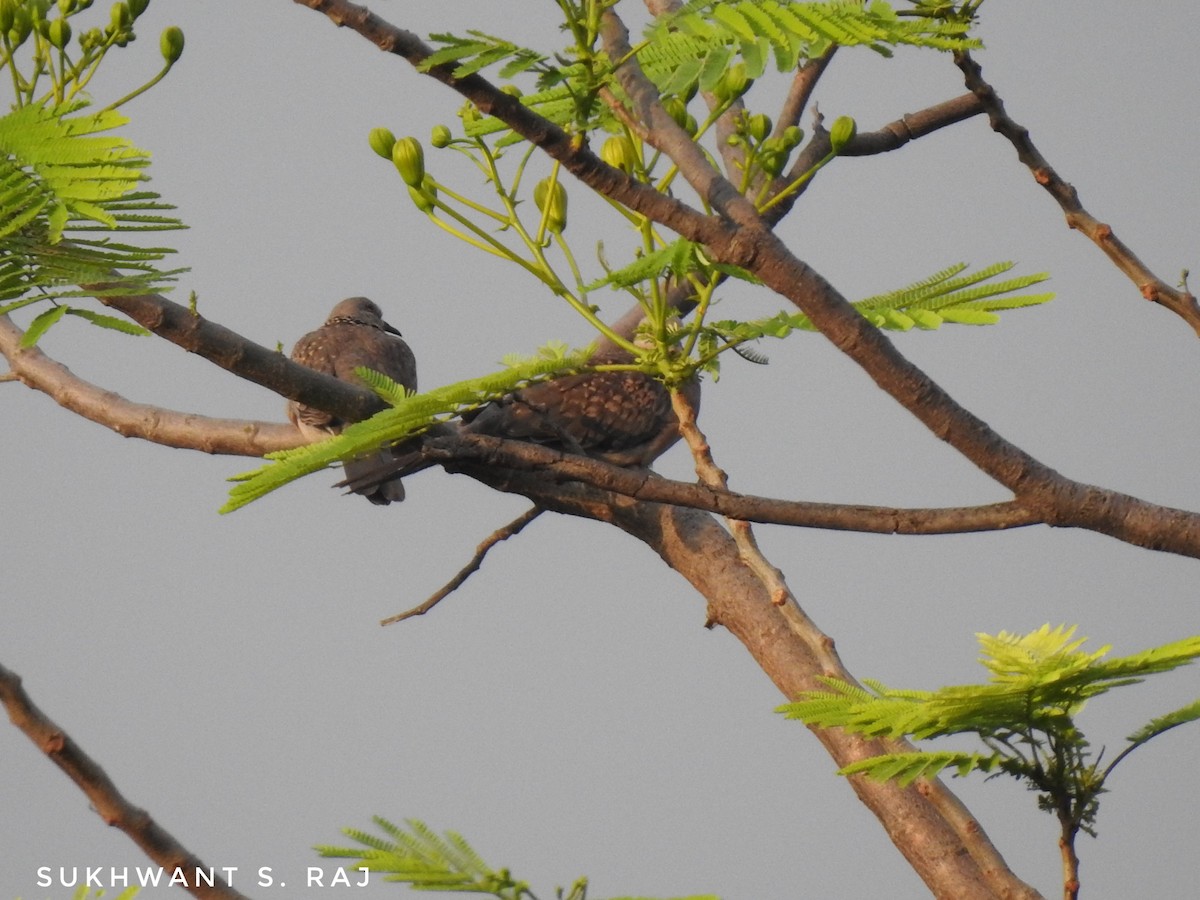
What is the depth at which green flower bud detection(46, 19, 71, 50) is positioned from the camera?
2320 mm

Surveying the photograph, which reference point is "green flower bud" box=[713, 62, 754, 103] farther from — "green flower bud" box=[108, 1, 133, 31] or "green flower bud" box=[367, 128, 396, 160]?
"green flower bud" box=[108, 1, 133, 31]

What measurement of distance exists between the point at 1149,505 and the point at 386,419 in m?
1.08

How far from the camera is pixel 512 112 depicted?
1.84 metres

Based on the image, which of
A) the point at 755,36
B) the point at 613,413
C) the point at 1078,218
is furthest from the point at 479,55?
the point at 613,413

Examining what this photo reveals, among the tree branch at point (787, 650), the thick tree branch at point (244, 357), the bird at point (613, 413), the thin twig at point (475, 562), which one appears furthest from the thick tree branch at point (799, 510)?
the bird at point (613, 413)

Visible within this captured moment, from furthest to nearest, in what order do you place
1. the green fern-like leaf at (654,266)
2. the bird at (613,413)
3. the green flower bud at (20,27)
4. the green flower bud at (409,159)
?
the bird at (613,413) < the green flower bud at (409,159) < the green flower bud at (20,27) < the green fern-like leaf at (654,266)

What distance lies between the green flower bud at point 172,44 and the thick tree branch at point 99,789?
137cm

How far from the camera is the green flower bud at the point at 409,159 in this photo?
241cm

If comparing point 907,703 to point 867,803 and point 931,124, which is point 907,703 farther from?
point 931,124

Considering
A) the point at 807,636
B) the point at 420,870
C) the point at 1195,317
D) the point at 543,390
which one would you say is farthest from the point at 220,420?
the point at 420,870

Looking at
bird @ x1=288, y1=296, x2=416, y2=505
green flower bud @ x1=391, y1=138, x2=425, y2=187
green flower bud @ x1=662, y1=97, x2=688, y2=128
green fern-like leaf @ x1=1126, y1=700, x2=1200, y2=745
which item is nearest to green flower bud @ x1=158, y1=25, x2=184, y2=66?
green flower bud @ x1=391, y1=138, x2=425, y2=187

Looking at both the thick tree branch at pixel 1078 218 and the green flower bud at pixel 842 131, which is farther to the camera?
the thick tree branch at pixel 1078 218

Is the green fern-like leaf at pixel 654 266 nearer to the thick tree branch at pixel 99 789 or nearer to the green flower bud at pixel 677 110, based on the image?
the green flower bud at pixel 677 110

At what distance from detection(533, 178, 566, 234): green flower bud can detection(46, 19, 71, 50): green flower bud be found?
74 cm
